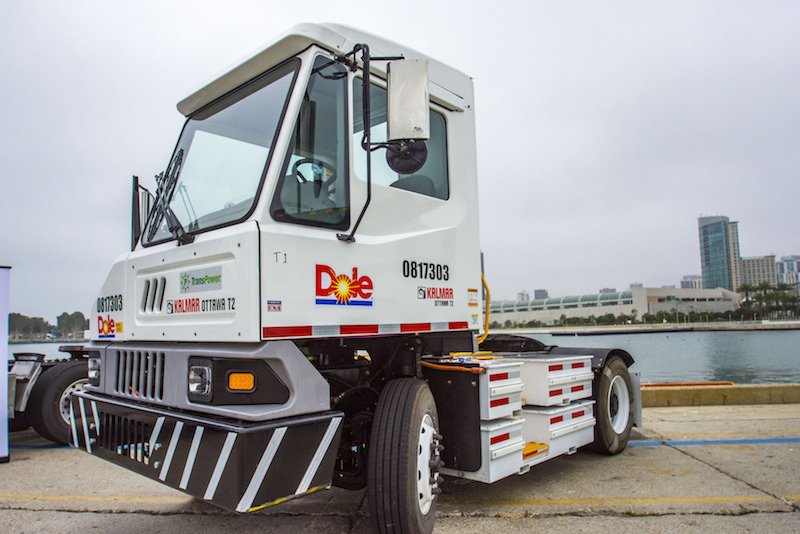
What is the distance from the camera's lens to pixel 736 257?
157m

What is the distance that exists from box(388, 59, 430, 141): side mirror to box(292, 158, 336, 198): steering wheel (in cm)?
43

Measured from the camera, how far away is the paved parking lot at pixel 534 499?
3.75m

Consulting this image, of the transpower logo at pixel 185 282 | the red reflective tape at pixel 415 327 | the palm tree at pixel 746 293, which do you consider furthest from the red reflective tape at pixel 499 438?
the palm tree at pixel 746 293

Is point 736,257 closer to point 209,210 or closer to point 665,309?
point 665,309

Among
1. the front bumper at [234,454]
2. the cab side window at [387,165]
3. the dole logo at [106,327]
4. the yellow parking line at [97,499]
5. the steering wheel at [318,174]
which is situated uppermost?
the cab side window at [387,165]

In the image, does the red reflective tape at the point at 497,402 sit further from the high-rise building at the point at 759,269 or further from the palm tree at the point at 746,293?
the high-rise building at the point at 759,269

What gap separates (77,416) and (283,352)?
1.86 metres

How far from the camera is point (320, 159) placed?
320 cm

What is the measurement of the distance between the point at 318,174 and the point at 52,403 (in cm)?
488

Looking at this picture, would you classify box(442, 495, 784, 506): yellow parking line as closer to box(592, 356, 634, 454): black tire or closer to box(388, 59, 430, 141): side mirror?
box(592, 356, 634, 454): black tire

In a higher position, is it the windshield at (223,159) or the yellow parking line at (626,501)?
the windshield at (223,159)

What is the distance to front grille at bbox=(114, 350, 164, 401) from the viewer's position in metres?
3.15

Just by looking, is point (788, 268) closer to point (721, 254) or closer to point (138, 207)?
point (721, 254)

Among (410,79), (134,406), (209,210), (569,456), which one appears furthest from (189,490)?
(569,456)
